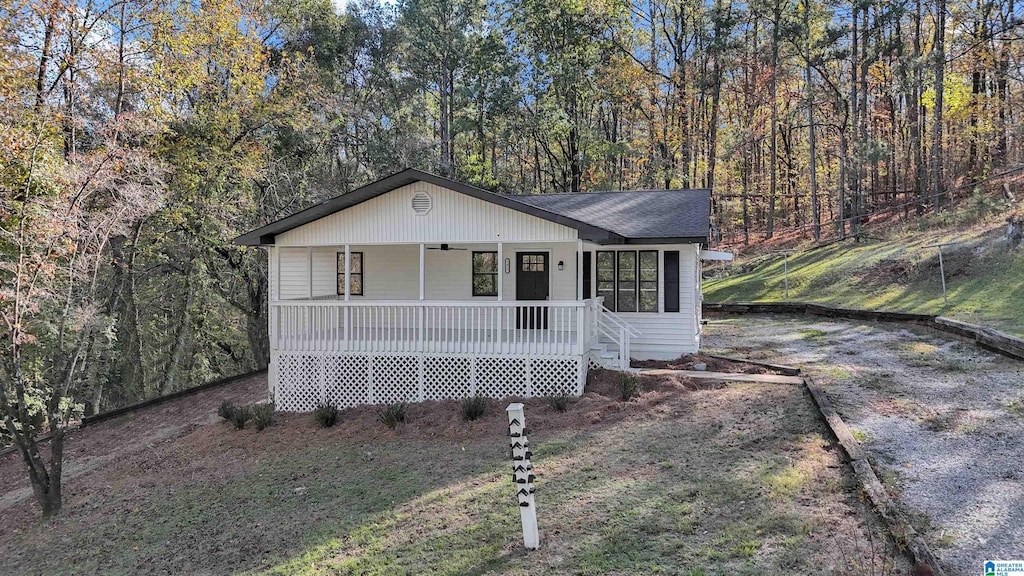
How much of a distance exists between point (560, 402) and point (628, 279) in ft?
12.5

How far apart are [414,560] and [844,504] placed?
3649 mm

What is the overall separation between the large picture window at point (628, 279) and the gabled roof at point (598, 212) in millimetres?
744

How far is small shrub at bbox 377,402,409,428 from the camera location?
8.41 metres

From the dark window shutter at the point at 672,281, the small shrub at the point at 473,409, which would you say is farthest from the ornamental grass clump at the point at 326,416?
the dark window shutter at the point at 672,281

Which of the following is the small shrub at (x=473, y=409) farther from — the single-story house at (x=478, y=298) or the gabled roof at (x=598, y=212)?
the gabled roof at (x=598, y=212)

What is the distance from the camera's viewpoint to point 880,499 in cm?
441

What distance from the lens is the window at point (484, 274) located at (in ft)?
38.3

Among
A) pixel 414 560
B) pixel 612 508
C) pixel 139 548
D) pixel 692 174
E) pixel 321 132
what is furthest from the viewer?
pixel 692 174

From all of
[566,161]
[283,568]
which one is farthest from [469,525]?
[566,161]

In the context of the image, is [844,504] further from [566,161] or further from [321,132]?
[566,161]

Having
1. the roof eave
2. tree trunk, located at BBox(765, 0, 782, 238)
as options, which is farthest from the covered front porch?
tree trunk, located at BBox(765, 0, 782, 238)

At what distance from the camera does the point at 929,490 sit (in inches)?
185

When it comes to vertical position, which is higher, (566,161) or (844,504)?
(566,161)

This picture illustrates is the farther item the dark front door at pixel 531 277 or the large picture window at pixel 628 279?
the dark front door at pixel 531 277
